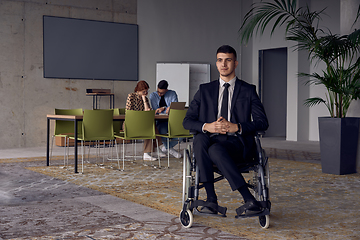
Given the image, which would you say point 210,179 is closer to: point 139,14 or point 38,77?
point 38,77

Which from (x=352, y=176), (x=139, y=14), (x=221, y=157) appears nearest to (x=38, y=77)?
(x=139, y=14)

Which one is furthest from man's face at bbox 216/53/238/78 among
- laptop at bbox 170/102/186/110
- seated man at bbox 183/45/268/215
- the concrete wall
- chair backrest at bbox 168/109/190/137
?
the concrete wall

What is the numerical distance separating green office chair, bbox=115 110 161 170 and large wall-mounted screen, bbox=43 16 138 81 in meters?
4.44

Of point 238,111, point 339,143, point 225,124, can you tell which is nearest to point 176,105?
point 339,143

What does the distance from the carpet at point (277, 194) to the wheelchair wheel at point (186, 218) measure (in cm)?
20

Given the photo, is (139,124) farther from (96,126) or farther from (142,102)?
(142,102)

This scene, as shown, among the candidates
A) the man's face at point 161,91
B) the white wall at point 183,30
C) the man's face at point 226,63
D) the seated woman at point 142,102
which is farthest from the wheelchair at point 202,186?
the white wall at point 183,30

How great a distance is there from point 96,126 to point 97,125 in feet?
0.06

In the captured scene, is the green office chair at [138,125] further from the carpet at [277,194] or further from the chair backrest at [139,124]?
the carpet at [277,194]

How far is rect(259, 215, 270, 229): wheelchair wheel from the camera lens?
307 centimetres

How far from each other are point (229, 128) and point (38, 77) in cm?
764

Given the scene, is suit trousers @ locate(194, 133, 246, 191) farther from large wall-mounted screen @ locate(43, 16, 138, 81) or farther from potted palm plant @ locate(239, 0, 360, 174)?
large wall-mounted screen @ locate(43, 16, 138, 81)

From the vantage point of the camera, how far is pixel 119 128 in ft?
24.3

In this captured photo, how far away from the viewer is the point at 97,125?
19.8 ft
